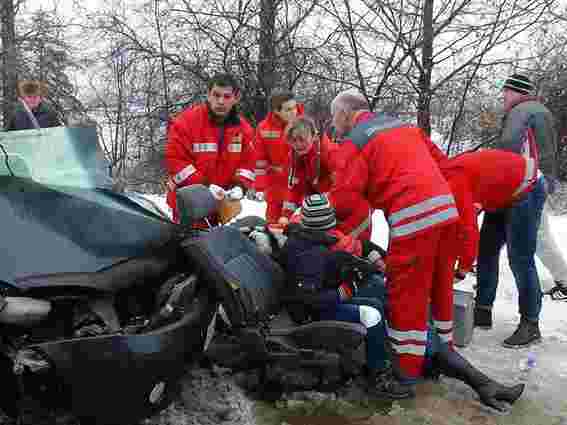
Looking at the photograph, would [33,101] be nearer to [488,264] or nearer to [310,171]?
[310,171]

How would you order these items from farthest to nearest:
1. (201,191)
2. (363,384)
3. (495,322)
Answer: (495,322)
(363,384)
(201,191)

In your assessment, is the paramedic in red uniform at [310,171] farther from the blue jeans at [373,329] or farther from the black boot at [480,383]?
the black boot at [480,383]

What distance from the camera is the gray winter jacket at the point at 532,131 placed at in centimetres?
387

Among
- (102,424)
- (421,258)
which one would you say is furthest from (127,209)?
(421,258)

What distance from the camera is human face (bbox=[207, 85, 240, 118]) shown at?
4199 mm

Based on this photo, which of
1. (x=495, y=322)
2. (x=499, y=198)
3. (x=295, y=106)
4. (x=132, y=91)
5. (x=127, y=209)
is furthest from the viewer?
(x=132, y=91)

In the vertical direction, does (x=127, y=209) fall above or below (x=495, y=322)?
above

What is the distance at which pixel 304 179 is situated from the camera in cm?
444

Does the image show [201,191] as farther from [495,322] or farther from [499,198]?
Answer: [495,322]

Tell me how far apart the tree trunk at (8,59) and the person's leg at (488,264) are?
451 inches

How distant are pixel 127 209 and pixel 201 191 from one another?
0.49 m

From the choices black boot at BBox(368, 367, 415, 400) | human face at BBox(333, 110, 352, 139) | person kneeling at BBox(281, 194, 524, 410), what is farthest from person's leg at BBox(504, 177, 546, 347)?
human face at BBox(333, 110, 352, 139)

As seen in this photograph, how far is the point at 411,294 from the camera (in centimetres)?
300

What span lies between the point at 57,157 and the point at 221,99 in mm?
1941
